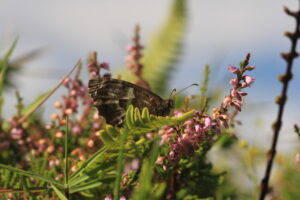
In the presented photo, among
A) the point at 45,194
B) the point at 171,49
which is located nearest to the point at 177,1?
the point at 171,49

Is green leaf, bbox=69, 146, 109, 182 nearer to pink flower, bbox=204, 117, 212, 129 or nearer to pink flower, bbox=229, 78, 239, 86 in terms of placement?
pink flower, bbox=204, 117, 212, 129

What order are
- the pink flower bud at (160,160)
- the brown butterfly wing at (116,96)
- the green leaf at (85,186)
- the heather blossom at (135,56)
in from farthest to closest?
the heather blossom at (135,56)
the brown butterfly wing at (116,96)
the pink flower bud at (160,160)
the green leaf at (85,186)

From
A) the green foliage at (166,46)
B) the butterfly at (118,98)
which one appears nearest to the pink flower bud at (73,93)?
the butterfly at (118,98)

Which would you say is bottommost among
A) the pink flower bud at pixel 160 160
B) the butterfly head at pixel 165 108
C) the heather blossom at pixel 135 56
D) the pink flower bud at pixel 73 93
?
the pink flower bud at pixel 160 160

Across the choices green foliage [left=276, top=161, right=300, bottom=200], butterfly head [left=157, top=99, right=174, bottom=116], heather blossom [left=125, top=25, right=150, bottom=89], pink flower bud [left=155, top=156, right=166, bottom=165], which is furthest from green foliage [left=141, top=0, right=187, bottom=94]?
pink flower bud [left=155, top=156, right=166, bottom=165]

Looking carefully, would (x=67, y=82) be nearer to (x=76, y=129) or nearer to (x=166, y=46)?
(x=76, y=129)

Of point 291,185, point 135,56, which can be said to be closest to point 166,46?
point 135,56

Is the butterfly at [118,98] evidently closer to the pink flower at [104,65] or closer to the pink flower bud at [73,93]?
the pink flower at [104,65]
